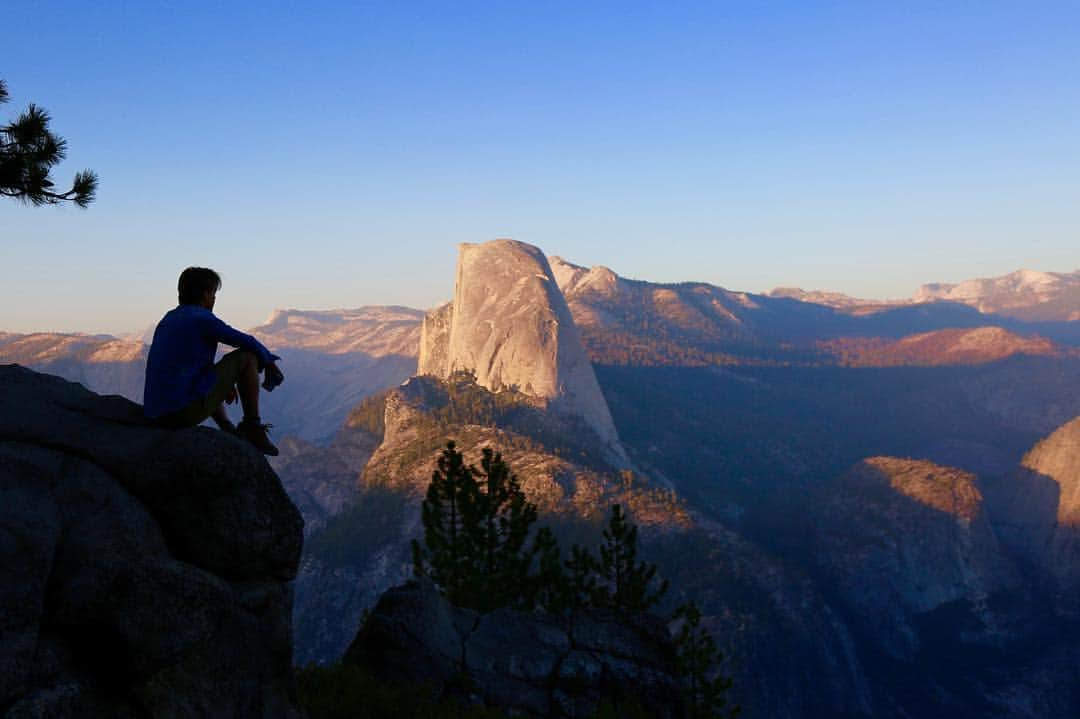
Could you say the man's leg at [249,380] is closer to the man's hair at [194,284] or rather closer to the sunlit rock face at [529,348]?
the man's hair at [194,284]

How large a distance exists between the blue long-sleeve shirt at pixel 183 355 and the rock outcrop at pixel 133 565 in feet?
1.67

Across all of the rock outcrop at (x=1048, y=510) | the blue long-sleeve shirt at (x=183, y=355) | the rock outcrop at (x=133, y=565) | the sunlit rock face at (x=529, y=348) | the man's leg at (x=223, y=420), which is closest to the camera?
the rock outcrop at (x=133, y=565)

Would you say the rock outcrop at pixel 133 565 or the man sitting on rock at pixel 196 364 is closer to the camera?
the rock outcrop at pixel 133 565

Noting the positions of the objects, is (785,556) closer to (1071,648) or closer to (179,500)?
(1071,648)

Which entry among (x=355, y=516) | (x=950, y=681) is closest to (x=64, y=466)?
(x=355, y=516)

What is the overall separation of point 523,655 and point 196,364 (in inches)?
591

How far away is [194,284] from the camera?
1251 centimetres

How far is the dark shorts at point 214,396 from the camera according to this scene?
480 inches

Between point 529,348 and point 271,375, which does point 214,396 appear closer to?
point 271,375

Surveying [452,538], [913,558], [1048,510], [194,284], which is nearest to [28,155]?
[194,284]

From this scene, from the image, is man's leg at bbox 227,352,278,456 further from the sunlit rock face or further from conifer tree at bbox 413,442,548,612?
the sunlit rock face

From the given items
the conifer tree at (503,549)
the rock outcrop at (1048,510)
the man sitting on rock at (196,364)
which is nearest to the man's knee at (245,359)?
the man sitting on rock at (196,364)

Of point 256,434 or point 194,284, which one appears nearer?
point 194,284

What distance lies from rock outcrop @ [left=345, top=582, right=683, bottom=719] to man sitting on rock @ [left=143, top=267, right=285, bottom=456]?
10999mm
